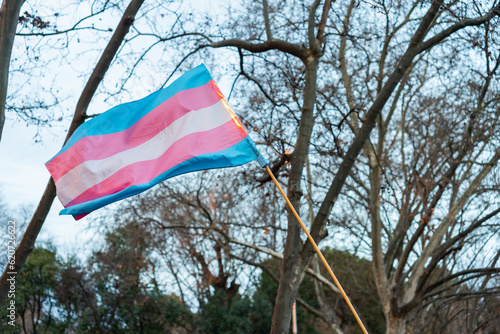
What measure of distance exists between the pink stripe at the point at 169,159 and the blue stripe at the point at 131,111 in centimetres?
60

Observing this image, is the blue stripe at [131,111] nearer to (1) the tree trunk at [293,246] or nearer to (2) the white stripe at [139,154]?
(2) the white stripe at [139,154]

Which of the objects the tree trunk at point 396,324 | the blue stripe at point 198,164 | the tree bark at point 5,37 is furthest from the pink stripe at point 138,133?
the tree trunk at point 396,324

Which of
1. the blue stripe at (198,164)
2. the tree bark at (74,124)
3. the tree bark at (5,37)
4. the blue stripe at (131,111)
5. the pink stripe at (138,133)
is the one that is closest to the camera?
the blue stripe at (198,164)

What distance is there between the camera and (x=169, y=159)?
210 inches

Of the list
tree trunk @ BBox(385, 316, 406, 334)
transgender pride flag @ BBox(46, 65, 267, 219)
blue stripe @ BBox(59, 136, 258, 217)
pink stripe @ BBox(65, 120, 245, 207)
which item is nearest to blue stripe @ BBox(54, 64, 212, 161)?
transgender pride flag @ BBox(46, 65, 267, 219)

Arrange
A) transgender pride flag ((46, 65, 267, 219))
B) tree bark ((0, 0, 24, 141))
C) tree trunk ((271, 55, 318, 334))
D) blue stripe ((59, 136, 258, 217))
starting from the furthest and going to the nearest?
tree trunk ((271, 55, 318, 334)), tree bark ((0, 0, 24, 141)), transgender pride flag ((46, 65, 267, 219)), blue stripe ((59, 136, 258, 217))

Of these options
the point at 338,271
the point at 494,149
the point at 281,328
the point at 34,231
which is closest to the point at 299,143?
the point at 281,328

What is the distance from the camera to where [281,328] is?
6695 mm

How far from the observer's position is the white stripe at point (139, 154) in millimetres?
5371

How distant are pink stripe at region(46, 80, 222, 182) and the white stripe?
6 cm

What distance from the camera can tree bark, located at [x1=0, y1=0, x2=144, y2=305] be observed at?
21.5 feet

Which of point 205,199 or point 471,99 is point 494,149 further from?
point 205,199

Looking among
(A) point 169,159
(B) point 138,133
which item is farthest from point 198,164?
(B) point 138,133

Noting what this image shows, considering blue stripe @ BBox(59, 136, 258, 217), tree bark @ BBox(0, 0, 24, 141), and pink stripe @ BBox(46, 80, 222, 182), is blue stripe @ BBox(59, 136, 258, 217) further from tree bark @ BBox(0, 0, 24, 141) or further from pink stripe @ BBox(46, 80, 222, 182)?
tree bark @ BBox(0, 0, 24, 141)
